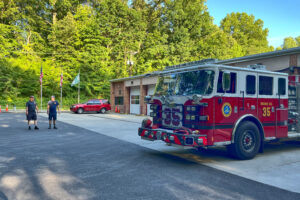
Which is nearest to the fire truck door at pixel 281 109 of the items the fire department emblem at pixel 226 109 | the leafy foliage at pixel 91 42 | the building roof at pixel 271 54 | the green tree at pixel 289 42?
the fire department emblem at pixel 226 109

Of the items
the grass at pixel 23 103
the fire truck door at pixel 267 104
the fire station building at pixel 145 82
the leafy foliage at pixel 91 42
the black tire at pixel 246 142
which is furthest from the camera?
the leafy foliage at pixel 91 42

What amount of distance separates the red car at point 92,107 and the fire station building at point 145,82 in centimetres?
208

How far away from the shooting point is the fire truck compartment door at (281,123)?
8.12m

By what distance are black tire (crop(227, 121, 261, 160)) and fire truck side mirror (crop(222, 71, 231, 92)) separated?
112cm

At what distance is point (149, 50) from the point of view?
153ft

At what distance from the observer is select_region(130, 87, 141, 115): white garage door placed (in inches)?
1185

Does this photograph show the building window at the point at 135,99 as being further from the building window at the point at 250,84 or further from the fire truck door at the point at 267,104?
the building window at the point at 250,84

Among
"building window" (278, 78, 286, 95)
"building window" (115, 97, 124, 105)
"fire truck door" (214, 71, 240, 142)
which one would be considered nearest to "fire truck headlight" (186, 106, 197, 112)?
"fire truck door" (214, 71, 240, 142)

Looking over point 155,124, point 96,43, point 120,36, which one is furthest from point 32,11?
point 155,124

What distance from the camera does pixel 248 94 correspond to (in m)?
7.48

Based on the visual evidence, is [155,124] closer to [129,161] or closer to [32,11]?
[129,161]

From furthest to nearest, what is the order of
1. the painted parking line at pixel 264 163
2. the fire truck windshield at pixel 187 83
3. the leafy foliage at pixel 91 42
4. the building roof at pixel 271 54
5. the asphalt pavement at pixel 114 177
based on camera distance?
the leafy foliage at pixel 91 42 → the building roof at pixel 271 54 → the fire truck windshield at pixel 187 83 → the painted parking line at pixel 264 163 → the asphalt pavement at pixel 114 177

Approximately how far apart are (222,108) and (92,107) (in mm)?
25735

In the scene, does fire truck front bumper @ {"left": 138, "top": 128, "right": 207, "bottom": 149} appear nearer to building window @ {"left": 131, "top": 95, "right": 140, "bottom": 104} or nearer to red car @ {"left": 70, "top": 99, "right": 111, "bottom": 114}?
building window @ {"left": 131, "top": 95, "right": 140, "bottom": 104}
